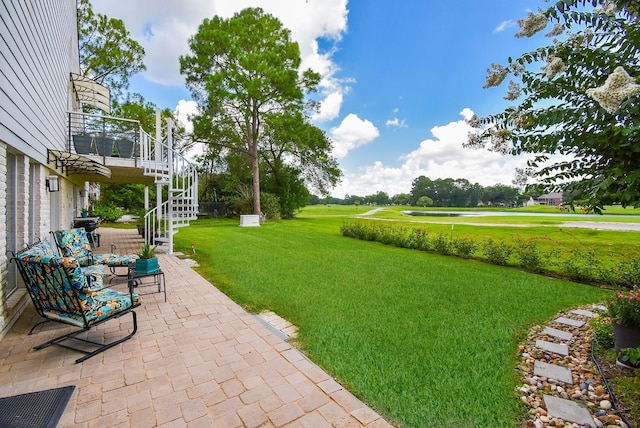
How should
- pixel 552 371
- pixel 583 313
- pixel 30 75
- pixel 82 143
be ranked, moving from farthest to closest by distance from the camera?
pixel 82 143 → pixel 583 313 → pixel 30 75 → pixel 552 371

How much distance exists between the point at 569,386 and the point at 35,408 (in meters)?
3.93

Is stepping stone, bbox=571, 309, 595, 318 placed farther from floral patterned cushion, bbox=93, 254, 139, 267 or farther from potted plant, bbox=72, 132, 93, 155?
potted plant, bbox=72, 132, 93, 155

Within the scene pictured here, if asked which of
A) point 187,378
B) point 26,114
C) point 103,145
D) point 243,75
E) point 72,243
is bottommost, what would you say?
point 187,378

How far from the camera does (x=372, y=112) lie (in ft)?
61.4

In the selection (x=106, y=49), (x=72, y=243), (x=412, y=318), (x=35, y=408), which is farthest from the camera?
(x=106, y=49)

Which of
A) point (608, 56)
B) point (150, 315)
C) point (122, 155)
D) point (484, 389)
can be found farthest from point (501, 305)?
point (122, 155)

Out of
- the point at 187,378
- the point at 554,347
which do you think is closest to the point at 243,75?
the point at 187,378

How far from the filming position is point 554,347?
118 inches

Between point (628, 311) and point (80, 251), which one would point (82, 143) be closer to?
point (80, 251)

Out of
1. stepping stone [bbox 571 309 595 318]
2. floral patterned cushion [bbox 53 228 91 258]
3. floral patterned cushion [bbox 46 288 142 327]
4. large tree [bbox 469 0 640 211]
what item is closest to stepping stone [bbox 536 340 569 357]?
stepping stone [bbox 571 309 595 318]

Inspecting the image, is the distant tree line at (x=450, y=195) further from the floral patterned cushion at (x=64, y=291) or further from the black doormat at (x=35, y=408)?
the black doormat at (x=35, y=408)

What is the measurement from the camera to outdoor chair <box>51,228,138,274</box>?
471 centimetres

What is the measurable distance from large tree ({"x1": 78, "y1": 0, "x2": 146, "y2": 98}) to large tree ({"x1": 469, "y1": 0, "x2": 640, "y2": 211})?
64.8 feet

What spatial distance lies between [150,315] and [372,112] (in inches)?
697
